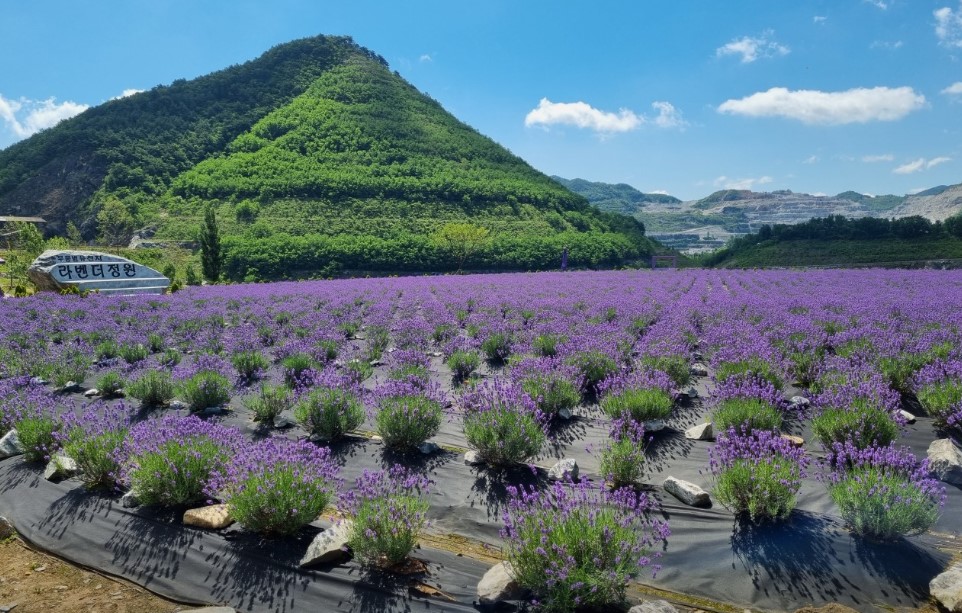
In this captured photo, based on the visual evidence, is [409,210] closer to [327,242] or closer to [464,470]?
[327,242]

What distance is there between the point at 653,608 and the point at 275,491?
250cm

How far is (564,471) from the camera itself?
4.34 meters

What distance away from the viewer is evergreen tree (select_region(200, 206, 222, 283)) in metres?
35.1

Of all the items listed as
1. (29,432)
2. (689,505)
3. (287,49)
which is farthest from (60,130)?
(689,505)

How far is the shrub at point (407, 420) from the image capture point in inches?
201

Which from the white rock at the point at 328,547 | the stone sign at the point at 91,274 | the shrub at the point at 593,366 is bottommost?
the white rock at the point at 328,547

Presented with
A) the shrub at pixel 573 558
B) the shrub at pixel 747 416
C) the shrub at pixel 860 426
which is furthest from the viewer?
the shrub at pixel 747 416

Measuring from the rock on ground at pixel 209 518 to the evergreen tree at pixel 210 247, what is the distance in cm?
3630

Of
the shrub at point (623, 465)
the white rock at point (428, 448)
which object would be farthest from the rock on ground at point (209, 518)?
the shrub at point (623, 465)

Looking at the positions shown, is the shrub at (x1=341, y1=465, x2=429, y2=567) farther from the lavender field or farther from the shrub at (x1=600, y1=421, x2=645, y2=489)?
the shrub at (x1=600, y1=421, x2=645, y2=489)

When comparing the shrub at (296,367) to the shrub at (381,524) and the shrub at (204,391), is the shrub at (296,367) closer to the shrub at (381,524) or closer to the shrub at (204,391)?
the shrub at (204,391)

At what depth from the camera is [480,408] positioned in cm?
519

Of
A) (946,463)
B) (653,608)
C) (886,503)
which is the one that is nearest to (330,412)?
(653,608)

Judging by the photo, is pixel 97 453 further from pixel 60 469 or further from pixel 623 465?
pixel 623 465
